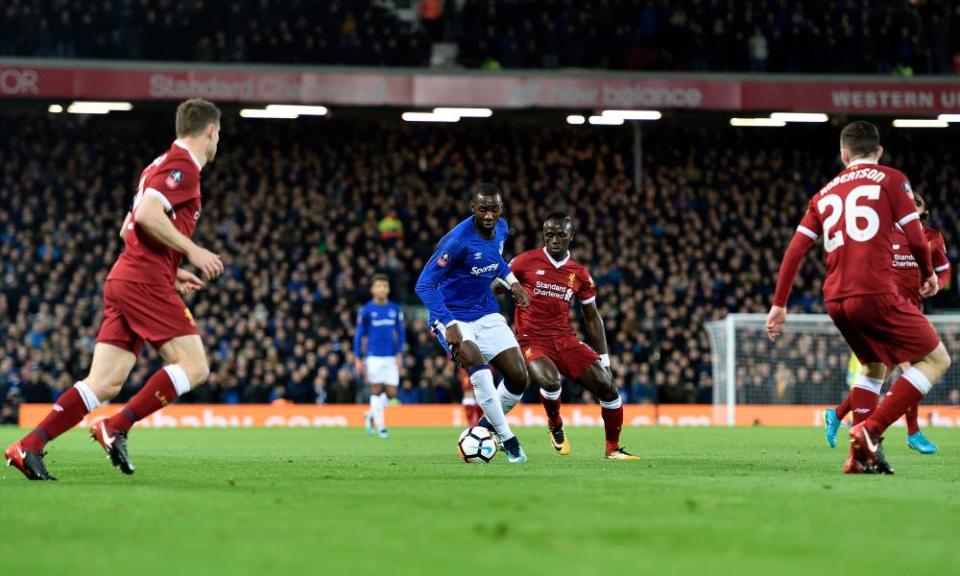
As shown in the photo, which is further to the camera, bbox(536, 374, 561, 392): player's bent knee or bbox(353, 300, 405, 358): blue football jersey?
bbox(353, 300, 405, 358): blue football jersey

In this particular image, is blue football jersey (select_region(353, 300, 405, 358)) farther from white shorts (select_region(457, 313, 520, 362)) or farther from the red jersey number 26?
the red jersey number 26

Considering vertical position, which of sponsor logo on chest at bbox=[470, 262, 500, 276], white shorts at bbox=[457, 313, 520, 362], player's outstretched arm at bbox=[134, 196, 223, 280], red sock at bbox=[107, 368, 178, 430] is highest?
player's outstretched arm at bbox=[134, 196, 223, 280]

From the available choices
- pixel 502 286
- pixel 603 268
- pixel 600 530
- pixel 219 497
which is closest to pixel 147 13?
pixel 603 268

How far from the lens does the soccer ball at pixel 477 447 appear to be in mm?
11672

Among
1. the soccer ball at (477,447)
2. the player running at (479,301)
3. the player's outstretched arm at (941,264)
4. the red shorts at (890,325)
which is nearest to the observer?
the red shorts at (890,325)

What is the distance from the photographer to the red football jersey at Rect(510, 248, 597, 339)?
13734 millimetres

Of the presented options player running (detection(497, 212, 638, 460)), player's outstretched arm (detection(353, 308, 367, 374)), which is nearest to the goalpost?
player's outstretched arm (detection(353, 308, 367, 374))

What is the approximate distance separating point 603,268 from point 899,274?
18491mm

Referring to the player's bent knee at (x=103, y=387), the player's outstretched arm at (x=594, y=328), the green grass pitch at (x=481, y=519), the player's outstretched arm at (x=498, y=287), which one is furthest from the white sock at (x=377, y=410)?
the player's bent knee at (x=103, y=387)

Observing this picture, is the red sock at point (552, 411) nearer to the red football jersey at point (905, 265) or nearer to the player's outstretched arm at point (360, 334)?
the red football jersey at point (905, 265)

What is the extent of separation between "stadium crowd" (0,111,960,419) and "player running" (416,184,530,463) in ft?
51.9

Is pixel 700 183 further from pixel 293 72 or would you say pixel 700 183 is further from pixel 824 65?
pixel 293 72

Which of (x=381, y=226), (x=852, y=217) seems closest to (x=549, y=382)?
(x=852, y=217)

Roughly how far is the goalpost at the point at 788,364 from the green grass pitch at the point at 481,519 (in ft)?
56.1
